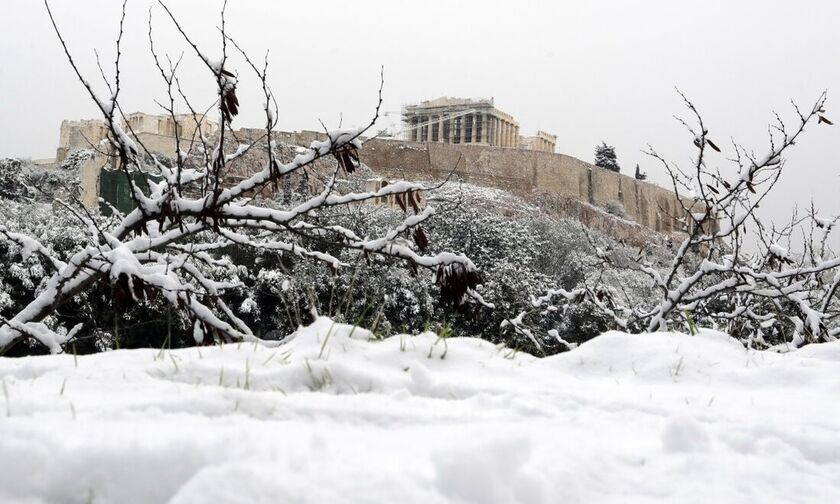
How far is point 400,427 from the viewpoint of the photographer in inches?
62.2

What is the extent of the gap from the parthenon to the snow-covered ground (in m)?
61.9

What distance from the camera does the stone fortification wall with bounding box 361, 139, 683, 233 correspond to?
44.8m

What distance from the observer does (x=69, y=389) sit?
1.65 meters

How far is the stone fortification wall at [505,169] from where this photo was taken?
44812 millimetres

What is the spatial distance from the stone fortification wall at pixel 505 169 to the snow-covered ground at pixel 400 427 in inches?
1594

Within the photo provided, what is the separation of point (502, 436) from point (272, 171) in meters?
2.38

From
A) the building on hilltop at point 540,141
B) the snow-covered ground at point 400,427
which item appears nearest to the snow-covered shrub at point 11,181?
the snow-covered ground at point 400,427

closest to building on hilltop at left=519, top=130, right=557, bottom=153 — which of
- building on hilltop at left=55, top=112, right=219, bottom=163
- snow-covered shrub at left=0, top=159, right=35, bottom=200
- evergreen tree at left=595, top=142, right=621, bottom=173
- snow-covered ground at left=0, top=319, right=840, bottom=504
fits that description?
evergreen tree at left=595, top=142, right=621, bottom=173

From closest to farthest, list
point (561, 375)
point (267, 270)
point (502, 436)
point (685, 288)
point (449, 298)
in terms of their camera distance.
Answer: point (502, 436) → point (561, 375) → point (449, 298) → point (685, 288) → point (267, 270)

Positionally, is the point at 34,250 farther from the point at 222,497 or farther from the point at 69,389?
the point at 222,497

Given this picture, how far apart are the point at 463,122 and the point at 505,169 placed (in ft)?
70.8

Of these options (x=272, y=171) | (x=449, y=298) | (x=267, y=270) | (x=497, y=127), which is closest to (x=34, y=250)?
(x=272, y=171)

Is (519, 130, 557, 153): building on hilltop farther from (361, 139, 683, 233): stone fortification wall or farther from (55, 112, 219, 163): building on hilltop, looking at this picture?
(55, 112, 219, 163): building on hilltop

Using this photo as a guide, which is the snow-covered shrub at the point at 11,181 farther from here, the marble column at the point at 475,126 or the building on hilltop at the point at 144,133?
the marble column at the point at 475,126
